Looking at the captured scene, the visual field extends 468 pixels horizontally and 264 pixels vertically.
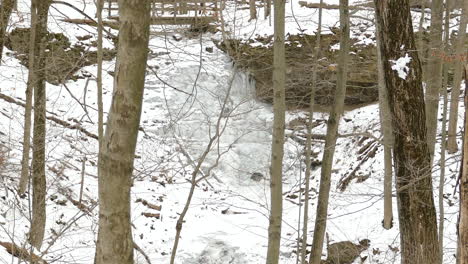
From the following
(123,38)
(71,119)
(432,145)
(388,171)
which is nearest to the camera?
(123,38)

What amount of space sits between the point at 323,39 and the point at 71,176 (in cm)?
930

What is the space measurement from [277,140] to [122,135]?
3360 mm

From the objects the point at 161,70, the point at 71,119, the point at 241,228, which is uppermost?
the point at 161,70

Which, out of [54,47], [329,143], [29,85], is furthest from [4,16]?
[54,47]

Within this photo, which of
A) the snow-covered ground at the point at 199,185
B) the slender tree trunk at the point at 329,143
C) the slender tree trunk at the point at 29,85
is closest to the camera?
the slender tree trunk at the point at 329,143

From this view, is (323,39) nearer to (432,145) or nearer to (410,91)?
(432,145)

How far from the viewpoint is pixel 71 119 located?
1359 centimetres

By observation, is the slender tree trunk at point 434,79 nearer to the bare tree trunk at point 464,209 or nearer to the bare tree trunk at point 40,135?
the bare tree trunk at point 40,135

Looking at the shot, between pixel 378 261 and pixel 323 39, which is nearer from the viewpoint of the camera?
pixel 378 261

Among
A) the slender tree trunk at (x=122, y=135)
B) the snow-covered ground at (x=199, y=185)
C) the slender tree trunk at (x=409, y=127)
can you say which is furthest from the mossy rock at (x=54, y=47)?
the slender tree trunk at (x=122, y=135)

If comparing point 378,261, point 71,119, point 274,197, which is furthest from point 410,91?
point 71,119

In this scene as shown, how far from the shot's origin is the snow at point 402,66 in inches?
194

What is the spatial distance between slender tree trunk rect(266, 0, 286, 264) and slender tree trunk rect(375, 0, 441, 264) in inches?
44.5

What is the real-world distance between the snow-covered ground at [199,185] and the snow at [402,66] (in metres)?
3.59
